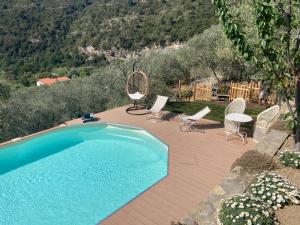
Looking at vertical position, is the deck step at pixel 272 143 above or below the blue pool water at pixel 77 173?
above

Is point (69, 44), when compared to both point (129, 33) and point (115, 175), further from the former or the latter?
point (115, 175)

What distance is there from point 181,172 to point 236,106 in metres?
3.63

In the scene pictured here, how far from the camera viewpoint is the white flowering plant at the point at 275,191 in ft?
18.3

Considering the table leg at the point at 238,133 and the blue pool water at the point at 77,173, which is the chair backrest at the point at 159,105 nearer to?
the blue pool water at the point at 77,173

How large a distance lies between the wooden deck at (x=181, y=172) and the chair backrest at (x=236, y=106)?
964 millimetres

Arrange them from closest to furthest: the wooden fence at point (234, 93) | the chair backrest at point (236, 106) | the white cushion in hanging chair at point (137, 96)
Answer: the chair backrest at point (236, 106), the white cushion in hanging chair at point (137, 96), the wooden fence at point (234, 93)

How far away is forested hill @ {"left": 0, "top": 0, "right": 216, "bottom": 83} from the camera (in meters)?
51.0

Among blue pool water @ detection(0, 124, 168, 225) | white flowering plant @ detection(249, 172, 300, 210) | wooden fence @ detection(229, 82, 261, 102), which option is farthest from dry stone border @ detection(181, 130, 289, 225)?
wooden fence @ detection(229, 82, 261, 102)

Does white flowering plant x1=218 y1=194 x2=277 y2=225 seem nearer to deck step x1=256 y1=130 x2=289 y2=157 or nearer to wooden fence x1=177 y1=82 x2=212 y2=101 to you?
deck step x1=256 y1=130 x2=289 y2=157

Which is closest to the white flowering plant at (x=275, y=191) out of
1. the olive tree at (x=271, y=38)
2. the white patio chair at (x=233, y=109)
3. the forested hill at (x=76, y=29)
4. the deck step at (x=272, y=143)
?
the olive tree at (x=271, y=38)

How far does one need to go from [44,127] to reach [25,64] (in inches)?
1803

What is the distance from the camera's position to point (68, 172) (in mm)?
9852

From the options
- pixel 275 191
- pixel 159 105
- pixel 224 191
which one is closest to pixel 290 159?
pixel 275 191

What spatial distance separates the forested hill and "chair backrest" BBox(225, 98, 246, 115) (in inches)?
1422
